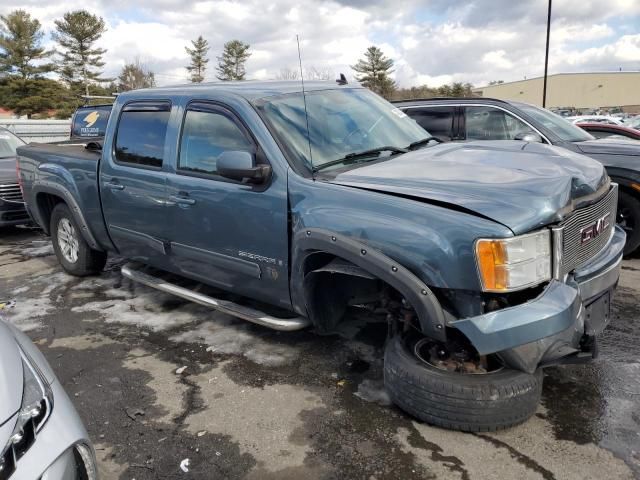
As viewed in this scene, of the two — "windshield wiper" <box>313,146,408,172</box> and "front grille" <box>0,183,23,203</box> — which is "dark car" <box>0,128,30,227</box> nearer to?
"front grille" <box>0,183,23,203</box>

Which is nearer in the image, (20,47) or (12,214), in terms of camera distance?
(12,214)

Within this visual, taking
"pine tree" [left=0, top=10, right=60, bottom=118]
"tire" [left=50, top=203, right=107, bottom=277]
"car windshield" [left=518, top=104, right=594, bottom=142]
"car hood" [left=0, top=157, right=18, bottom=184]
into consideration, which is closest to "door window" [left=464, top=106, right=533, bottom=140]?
"car windshield" [left=518, top=104, right=594, bottom=142]

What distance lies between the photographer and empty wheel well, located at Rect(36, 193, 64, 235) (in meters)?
5.83

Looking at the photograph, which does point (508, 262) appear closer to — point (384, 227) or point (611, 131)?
point (384, 227)

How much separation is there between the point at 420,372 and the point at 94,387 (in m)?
2.13

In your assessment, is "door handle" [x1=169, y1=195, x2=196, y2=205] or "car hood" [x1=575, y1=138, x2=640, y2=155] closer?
"door handle" [x1=169, y1=195, x2=196, y2=205]

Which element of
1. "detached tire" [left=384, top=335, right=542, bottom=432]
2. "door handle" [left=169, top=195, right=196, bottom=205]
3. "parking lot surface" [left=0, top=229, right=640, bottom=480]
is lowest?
"parking lot surface" [left=0, top=229, right=640, bottom=480]

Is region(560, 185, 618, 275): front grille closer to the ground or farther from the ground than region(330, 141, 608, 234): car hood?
closer to the ground

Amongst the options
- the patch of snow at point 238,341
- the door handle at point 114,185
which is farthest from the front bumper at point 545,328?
the door handle at point 114,185

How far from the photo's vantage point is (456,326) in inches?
96.3

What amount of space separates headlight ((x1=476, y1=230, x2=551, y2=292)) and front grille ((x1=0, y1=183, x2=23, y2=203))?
24.9 ft

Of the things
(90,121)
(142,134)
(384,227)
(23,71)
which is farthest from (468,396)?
(23,71)

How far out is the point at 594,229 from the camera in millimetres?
3008

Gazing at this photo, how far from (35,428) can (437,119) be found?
606 centimetres
